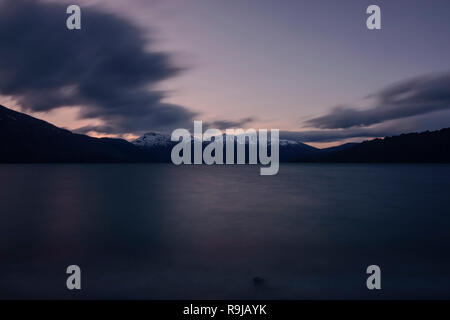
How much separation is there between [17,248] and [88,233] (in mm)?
3744

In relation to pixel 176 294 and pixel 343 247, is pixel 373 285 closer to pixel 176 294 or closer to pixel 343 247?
pixel 343 247

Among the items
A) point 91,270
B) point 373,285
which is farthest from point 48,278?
point 373,285

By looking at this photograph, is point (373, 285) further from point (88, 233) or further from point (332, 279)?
point (88, 233)

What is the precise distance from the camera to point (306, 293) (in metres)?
8.78

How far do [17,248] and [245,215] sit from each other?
1591 centimetres
